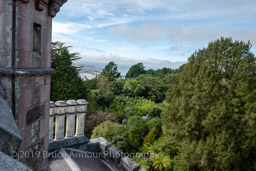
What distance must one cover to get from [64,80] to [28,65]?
1600 centimetres

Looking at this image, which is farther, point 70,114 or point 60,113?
point 70,114

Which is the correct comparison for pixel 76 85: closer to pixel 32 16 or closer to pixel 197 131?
pixel 197 131

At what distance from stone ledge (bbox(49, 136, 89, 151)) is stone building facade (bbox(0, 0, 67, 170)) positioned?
7.77 feet

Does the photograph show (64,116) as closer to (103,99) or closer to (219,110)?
(219,110)

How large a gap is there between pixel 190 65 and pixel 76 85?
431 inches

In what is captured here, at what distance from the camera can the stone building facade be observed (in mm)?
1986

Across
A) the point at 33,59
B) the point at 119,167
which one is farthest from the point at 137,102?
the point at 33,59

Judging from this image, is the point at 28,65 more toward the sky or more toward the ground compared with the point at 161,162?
more toward the sky

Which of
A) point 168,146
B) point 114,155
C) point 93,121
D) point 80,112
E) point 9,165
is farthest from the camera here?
point 93,121

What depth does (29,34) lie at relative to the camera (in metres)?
2.23

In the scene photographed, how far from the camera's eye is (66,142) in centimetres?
541

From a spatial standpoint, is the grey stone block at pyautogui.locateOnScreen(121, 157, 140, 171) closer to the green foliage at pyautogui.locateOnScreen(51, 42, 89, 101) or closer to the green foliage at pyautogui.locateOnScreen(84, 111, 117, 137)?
the green foliage at pyautogui.locateOnScreen(84, 111, 117, 137)

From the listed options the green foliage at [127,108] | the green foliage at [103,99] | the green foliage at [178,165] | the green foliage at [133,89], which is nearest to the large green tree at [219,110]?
the green foliage at [178,165]

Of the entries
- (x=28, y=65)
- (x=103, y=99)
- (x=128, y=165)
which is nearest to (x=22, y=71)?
(x=28, y=65)
